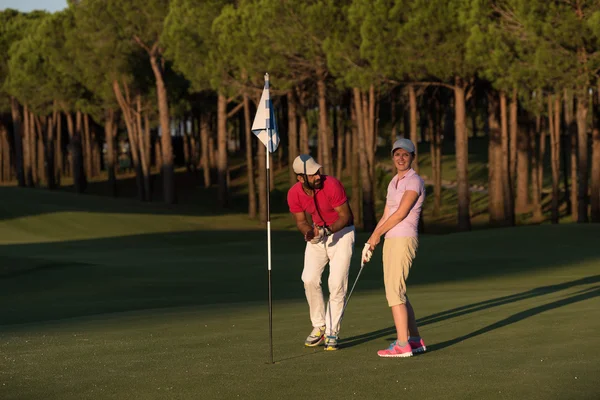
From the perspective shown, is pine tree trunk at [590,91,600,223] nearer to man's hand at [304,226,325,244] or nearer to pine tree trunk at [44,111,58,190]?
man's hand at [304,226,325,244]

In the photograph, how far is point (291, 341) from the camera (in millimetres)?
12188

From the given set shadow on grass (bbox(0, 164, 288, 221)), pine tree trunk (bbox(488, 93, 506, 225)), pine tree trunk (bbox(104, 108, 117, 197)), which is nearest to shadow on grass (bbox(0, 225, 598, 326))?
shadow on grass (bbox(0, 164, 288, 221))

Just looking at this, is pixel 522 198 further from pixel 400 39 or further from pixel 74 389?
pixel 74 389

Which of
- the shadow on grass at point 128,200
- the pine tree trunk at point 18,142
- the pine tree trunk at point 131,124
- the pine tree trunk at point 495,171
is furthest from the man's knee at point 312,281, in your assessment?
the pine tree trunk at point 18,142

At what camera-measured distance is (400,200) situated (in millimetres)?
Result: 10242

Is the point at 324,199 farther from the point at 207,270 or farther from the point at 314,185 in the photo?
the point at 207,270

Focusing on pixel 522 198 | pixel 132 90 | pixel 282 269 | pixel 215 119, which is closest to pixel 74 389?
pixel 282 269

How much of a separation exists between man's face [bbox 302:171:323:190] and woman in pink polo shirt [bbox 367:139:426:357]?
1051 millimetres

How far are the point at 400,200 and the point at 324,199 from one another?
1.25 meters

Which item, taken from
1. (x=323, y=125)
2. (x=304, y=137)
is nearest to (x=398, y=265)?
(x=323, y=125)

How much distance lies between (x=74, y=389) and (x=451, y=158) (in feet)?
256

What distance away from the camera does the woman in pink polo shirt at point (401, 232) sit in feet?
33.3

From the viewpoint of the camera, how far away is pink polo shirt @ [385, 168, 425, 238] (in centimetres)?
1020

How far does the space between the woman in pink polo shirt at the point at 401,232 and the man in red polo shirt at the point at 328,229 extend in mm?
968
